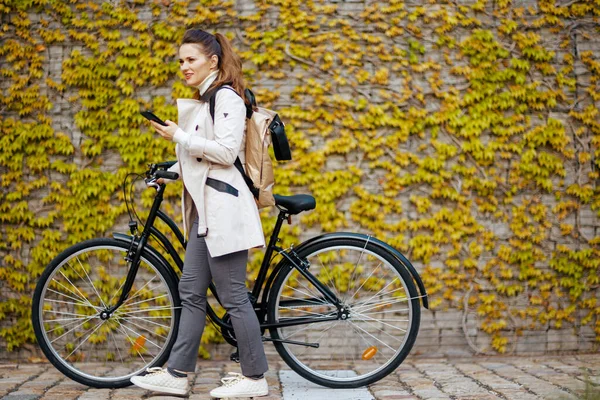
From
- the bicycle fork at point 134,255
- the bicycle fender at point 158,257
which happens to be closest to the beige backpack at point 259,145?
the bicycle fork at point 134,255

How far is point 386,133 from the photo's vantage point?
16.0 feet

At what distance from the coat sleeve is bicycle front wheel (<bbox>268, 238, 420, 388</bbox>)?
0.79 metres

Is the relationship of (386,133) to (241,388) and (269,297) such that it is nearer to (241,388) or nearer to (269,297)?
(269,297)

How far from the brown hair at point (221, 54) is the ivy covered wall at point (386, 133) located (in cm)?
128

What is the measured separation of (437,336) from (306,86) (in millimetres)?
1949

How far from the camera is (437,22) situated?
4.88 m

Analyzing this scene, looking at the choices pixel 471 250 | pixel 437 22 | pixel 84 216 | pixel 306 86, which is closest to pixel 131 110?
pixel 84 216

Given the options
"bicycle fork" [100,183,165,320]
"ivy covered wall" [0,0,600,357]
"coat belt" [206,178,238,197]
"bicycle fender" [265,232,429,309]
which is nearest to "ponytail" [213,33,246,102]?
"coat belt" [206,178,238,197]

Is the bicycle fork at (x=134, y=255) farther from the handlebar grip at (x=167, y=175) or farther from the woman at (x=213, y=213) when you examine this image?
the woman at (x=213, y=213)

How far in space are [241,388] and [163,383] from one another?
1.33 feet

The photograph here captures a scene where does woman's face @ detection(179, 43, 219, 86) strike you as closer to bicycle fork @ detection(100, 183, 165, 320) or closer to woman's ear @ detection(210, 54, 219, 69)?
woman's ear @ detection(210, 54, 219, 69)

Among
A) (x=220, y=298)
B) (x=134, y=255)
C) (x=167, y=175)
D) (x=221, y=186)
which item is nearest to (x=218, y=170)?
(x=221, y=186)

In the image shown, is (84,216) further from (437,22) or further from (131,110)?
(437,22)

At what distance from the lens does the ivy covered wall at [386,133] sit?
15.8 ft
